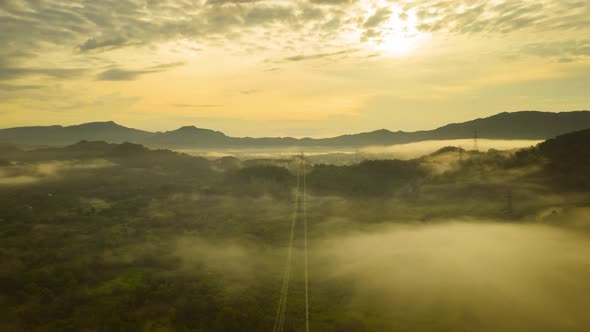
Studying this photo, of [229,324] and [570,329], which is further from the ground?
[229,324]

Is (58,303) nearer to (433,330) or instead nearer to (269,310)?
(269,310)

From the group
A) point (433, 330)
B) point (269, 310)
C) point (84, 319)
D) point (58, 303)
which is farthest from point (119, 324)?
point (433, 330)

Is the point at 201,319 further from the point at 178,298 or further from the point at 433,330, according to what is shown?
the point at 433,330

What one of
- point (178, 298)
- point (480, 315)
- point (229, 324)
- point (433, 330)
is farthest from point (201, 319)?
point (480, 315)

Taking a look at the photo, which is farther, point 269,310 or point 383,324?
point 269,310

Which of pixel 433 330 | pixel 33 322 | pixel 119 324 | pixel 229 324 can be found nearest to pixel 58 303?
pixel 33 322

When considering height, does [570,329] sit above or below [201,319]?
below

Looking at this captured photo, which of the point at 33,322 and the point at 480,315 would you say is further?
the point at 480,315

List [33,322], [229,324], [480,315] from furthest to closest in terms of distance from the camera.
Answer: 1. [480,315]
2. [33,322]
3. [229,324]

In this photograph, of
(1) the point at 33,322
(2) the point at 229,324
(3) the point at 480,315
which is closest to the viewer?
(2) the point at 229,324
